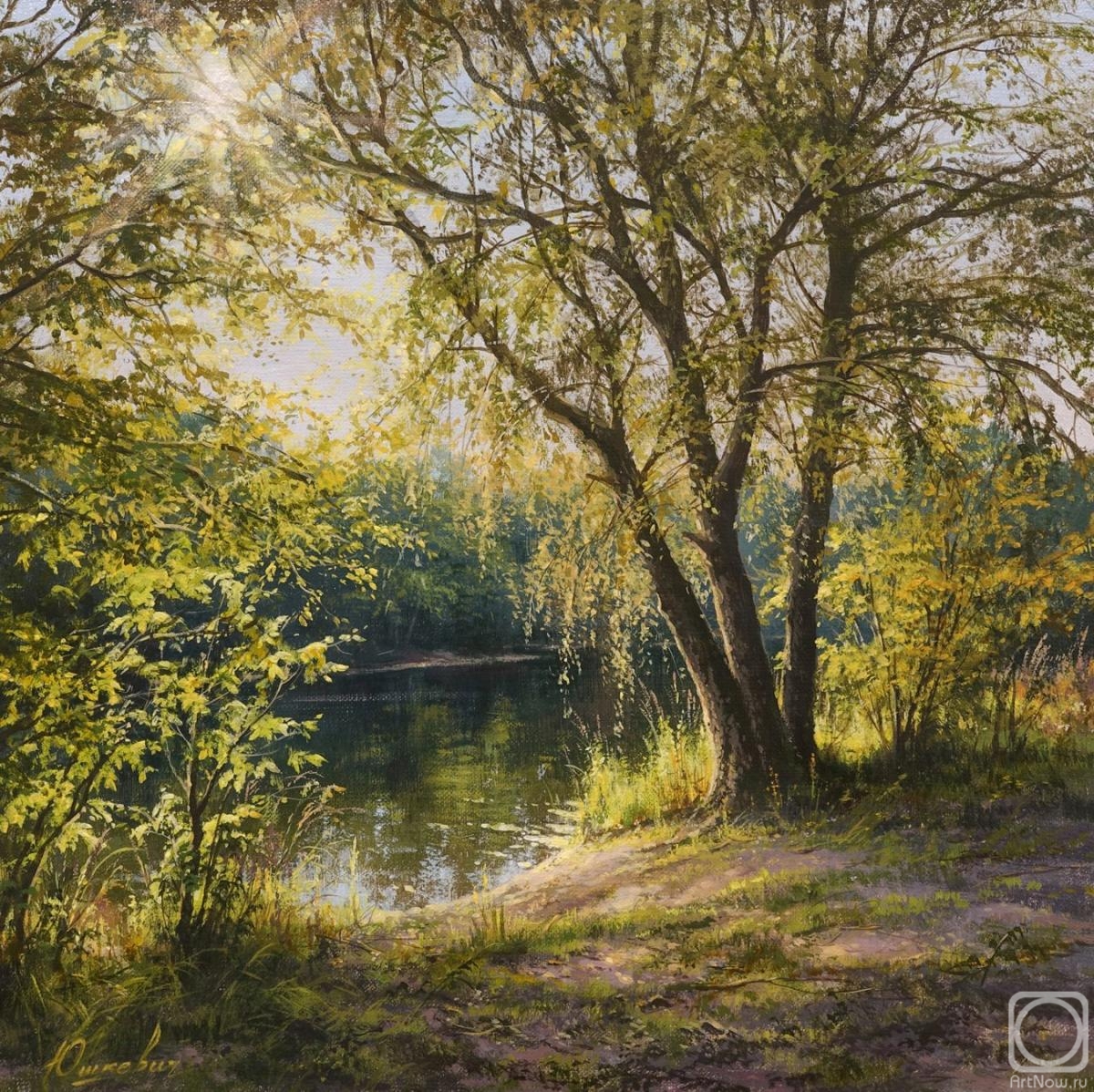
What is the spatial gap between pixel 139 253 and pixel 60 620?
1353 mm

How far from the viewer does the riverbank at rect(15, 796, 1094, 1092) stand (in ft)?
9.84

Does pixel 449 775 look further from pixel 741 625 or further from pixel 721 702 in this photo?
pixel 741 625

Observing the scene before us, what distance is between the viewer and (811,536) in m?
6.91

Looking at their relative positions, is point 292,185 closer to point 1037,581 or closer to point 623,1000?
point 623,1000

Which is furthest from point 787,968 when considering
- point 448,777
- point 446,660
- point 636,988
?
point 446,660

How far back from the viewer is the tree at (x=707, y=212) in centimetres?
509

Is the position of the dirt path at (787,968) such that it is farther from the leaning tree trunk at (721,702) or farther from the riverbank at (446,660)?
the riverbank at (446,660)

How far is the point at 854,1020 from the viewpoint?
128 inches

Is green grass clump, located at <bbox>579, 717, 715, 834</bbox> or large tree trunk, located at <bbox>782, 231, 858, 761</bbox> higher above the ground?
large tree trunk, located at <bbox>782, 231, 858, 761</bbox>

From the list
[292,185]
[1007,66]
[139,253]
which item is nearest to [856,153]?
[1007,66]

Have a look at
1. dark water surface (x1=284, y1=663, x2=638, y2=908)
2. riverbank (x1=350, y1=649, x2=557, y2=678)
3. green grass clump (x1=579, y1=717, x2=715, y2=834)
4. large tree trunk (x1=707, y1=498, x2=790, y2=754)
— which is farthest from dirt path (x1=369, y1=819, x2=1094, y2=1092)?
riverbank (x1=350, y1=649, x2=557, y2=678)
